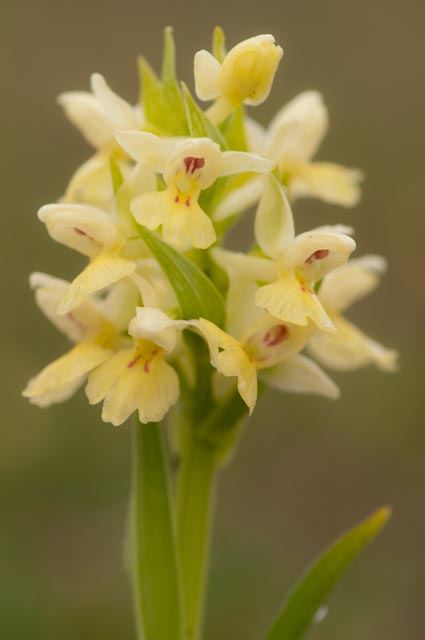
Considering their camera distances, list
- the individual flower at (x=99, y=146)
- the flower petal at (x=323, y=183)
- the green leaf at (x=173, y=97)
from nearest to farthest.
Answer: the green leaf at (x=173, y=97)
the individual flower at (x=99, y=146)
the flower petal at (x=323, y=183)

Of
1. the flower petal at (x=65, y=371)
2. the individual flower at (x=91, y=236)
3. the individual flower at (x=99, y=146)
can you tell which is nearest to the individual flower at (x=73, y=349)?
the flower petal at (x=65, y=371)

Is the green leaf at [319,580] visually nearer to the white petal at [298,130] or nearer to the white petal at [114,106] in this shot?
the white petal at [298,130]

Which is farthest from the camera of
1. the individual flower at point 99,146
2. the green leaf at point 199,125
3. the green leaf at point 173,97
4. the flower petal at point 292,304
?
the individual flower at point 99,146

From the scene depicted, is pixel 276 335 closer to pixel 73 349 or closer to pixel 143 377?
pixel 143 377

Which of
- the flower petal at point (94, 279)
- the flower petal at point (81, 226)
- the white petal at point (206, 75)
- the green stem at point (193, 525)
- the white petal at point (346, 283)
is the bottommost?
the green stem at point (193, 525)

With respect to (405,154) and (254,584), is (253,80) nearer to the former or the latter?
(254,584)

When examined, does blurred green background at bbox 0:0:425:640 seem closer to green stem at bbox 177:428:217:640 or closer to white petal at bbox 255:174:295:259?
green stem at bbox 177:428:217:640

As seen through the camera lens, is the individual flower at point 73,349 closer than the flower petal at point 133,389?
No

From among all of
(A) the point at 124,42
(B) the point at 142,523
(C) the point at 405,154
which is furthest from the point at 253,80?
(A) the point at 124,42
